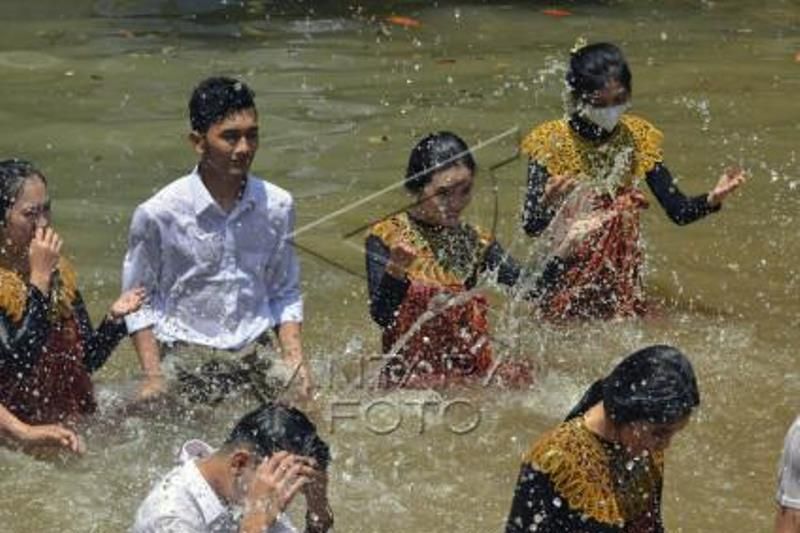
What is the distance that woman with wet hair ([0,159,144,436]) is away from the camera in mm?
5777

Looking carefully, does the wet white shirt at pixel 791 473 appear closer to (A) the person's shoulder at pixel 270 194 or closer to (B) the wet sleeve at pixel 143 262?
(A) the person's shoulder at pixel 270 194

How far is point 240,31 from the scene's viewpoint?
12.9 meters

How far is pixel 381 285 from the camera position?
655 centimetres

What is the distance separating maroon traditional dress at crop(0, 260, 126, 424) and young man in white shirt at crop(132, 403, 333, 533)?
1501 mm

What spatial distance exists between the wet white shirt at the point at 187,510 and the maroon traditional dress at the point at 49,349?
1.52 metres

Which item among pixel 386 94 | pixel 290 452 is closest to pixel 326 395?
pixel 290 452

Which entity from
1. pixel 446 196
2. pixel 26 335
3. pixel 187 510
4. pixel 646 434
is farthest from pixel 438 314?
pixel 187 510

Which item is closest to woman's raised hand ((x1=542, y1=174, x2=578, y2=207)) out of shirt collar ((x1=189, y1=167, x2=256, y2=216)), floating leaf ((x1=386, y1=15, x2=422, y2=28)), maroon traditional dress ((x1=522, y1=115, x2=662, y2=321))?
maroon traditional dress ((x1=522, y1=115, x2=662, y2=321))

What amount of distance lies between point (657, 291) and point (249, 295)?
2.73 meters

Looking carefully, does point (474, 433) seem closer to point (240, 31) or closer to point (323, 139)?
point (323, 139)

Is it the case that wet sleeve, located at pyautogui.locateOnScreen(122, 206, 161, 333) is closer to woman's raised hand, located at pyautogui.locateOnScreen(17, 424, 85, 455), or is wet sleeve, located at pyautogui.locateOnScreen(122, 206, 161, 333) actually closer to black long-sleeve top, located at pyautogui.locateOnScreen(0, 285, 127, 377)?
black long-sleeve top, located at pyautogui.locateOnScreen(0, 285, 127, 377)

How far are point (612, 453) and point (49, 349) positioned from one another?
235 centimetres

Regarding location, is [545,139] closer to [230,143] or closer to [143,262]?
[230,143]

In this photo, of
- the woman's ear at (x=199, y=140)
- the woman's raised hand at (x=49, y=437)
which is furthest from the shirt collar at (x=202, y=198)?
the woman's raised hand at (x=49, y=437)
